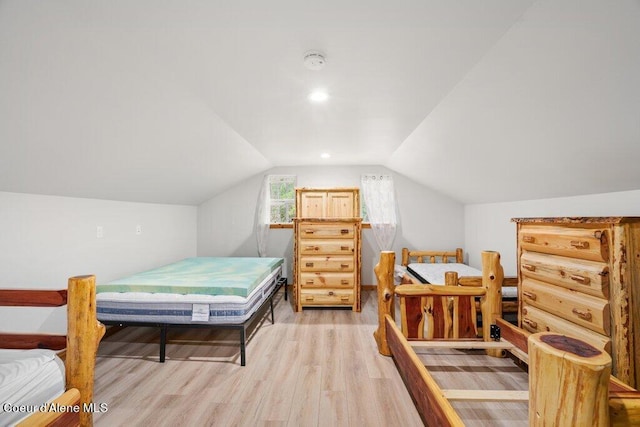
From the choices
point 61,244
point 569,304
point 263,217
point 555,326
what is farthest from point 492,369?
point 61,244

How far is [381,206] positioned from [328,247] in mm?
1736

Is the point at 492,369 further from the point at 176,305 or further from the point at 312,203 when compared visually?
the point at 312,203

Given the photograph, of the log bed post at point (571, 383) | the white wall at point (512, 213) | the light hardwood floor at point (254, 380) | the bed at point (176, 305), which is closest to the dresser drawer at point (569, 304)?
the white wall at point (512, 213)

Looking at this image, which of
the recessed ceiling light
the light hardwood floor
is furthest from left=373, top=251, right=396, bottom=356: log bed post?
the recessed ceiling light

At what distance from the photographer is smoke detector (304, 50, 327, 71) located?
1741mm

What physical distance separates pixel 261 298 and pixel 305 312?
3.67ft

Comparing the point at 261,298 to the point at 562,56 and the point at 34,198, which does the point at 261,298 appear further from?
the point at 562,56

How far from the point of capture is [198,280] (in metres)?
2.87

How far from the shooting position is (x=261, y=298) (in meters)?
3.17

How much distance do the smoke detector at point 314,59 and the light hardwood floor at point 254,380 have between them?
2.46 m

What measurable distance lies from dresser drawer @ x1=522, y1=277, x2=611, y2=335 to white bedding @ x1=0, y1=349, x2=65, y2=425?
3083mm

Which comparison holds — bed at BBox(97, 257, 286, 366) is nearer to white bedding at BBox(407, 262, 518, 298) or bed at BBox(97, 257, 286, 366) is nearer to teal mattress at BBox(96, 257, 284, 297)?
teal mattress at BBox(96, 257, 284, 297)

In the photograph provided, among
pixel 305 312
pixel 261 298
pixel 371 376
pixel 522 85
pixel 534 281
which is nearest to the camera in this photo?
pixel 522 85

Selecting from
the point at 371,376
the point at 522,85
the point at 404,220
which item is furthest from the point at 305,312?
the point at 522,85
